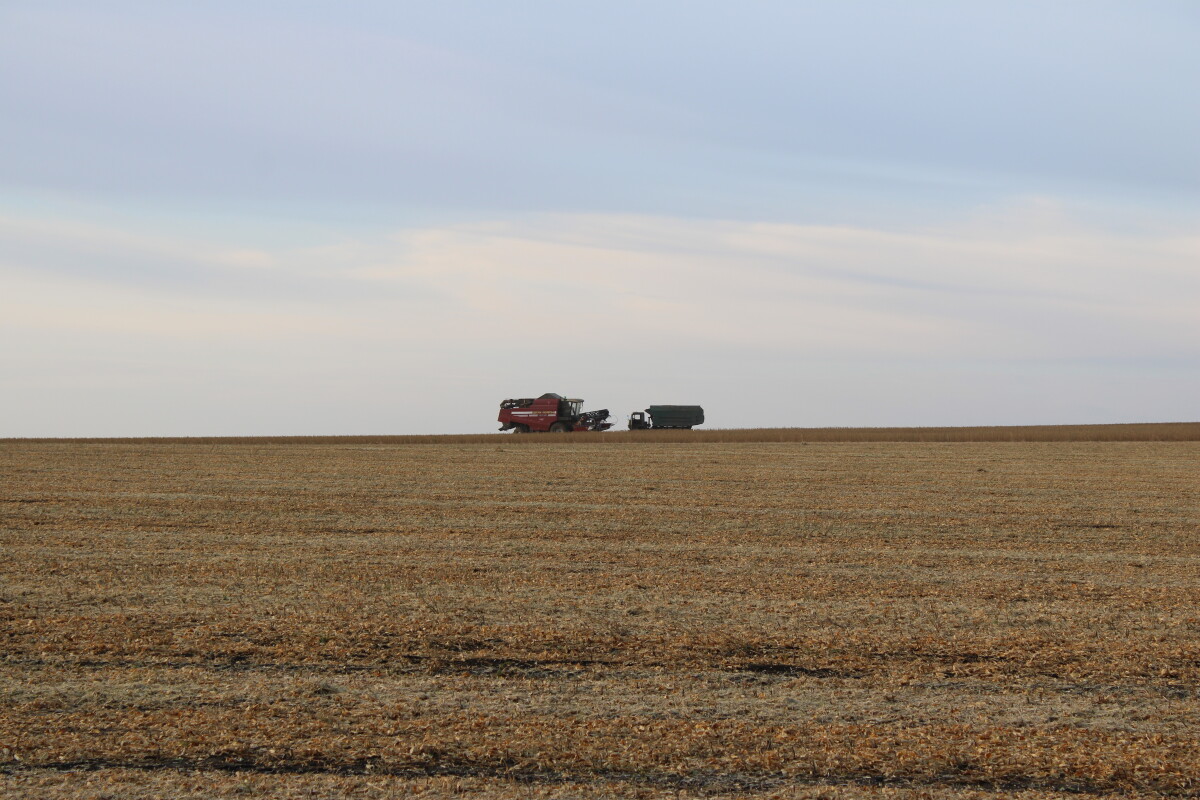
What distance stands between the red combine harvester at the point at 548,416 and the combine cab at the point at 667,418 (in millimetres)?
4164

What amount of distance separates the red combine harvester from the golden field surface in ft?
142

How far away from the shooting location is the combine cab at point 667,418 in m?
66.1

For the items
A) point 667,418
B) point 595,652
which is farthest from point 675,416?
point 595,652

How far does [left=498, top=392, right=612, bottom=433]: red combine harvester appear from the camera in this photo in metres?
60.3

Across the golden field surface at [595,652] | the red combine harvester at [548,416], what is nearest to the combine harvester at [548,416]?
the red combine harvester at [548,416]

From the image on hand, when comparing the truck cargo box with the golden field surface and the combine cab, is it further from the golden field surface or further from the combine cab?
the golden field surface

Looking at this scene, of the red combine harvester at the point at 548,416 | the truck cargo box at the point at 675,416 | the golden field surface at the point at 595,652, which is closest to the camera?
the golden field surface at the point at 595,652

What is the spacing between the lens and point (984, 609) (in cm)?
944

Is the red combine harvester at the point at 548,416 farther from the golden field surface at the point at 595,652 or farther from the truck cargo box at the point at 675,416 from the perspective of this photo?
the golden field surface at the point at 595,652

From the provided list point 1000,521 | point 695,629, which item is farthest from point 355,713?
point 1000,521

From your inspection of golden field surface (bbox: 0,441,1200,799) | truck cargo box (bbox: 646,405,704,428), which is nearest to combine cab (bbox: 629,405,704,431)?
truck cargo box (bbox: 646,405,704,428)

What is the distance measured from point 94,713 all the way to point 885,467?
23.9 m

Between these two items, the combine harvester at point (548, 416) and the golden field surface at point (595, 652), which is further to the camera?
the combine harvester at point (548, 416)

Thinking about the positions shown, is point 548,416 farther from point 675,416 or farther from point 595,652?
point 595,652
